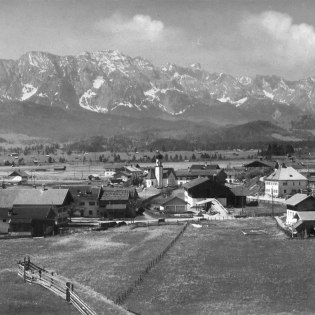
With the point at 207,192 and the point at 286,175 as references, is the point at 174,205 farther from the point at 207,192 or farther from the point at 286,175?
the point at 286,175

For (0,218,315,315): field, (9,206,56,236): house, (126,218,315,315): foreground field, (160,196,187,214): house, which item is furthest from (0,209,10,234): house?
(160,196,187,214): house

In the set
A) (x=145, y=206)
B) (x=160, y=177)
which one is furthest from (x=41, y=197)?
(x=160, y=177)

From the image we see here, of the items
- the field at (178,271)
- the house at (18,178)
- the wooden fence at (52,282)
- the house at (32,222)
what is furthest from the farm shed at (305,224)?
the house at (18,178)

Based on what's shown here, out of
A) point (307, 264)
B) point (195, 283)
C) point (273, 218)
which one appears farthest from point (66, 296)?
point (273, 218)

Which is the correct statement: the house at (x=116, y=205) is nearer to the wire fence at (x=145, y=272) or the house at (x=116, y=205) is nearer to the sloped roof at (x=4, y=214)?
the sloped roof at (x=4, y=214)

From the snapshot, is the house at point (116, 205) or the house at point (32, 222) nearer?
the house at point (32, 222)

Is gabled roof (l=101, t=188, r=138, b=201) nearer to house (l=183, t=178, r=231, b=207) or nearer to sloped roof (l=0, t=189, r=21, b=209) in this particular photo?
house (l=183, t=178, r=231, b=207)
